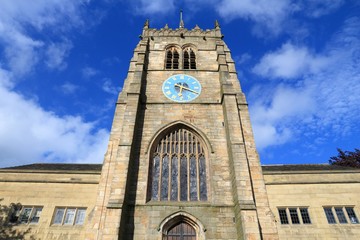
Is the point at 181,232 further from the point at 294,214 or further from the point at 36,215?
the point at 36,215

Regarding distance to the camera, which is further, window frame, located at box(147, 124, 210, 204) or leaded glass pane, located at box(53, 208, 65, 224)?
leaded glass pane, located at box(53, 208, 65, 224)

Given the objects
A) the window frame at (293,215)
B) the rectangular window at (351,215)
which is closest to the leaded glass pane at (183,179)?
the window frame at (293,215)

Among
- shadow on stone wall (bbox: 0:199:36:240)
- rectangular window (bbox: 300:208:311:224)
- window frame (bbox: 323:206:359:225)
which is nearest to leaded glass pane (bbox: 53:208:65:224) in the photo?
shadow on stone wall (bbox: 0:199:36:240)

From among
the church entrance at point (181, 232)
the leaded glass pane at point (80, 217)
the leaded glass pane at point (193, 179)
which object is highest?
the leaded glass pane at point (193, 179)

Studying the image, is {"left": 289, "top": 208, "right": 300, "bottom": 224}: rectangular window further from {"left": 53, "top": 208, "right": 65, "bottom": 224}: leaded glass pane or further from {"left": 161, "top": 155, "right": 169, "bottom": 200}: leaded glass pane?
{"left": 53, "top": 208, "right": 65, "bottom": 224}: leaded glass pane

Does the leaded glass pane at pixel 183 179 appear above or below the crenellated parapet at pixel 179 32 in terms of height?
below

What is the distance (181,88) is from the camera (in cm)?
1684

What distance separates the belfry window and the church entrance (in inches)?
443

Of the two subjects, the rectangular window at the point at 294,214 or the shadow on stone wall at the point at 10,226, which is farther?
the rectangular window at the point at 294,214

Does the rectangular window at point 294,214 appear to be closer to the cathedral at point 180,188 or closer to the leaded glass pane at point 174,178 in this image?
the cathedral at point 180,188

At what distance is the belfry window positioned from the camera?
19.1 m

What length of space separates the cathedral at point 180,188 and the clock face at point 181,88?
9 cm

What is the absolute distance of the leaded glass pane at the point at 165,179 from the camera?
A: 492 inches

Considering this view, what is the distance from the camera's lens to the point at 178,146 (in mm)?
14219
